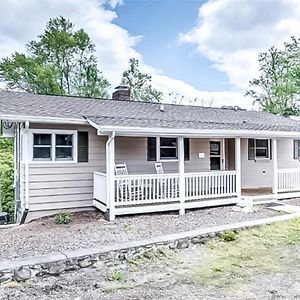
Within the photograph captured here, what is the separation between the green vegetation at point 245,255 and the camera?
5.11 metres

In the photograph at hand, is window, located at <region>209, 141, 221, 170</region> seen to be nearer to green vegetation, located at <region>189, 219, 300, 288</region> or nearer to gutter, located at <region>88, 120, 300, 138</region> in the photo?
gutter, located at <region>88, 120, 300, 138</region>

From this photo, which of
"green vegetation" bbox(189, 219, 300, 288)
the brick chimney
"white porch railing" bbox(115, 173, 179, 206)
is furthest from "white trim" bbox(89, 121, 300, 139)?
the brick chimney

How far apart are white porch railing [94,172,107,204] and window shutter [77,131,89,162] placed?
605 millimetres

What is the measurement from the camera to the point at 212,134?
987 cm

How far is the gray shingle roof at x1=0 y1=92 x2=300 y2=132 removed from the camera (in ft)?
30.0

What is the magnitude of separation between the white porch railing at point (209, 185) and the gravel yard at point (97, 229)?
0.44 meters

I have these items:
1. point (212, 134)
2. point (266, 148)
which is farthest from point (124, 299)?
point (266, 148)

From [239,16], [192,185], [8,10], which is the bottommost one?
[192,185]

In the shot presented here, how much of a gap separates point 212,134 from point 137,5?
848 centimetres

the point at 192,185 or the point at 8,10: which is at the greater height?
the point at 8,10

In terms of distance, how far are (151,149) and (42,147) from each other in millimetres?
3497

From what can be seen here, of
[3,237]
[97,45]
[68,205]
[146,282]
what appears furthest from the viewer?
[97,45]

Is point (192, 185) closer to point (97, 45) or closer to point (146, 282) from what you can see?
point (146, 282)

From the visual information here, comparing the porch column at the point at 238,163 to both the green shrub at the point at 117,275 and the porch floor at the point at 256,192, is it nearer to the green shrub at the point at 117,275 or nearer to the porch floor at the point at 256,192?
the porch floor at the point at 256,192
